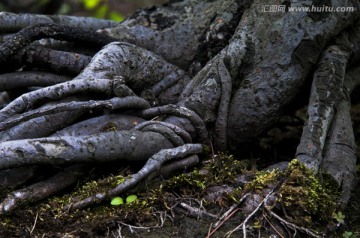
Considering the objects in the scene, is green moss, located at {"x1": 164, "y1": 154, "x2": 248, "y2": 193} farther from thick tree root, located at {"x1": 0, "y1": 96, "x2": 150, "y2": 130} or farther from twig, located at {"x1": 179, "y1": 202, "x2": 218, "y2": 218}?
thick tree root, located at {"x1": 0, "y1": 96, "x2": 150, "y2": 130}

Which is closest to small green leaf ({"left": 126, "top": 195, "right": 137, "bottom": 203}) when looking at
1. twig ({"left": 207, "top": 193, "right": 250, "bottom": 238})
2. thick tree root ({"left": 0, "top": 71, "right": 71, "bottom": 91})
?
twig ({"left": 207, "top": 193, "right": 250, "bottom": 238})

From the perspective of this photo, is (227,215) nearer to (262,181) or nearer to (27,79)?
(262,181)

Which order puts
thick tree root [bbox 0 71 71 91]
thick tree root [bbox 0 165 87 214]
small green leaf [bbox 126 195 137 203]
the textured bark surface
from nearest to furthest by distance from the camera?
thick tree root [bbox 0 165 87 214]
small green leaf [bbox 126 195 137 203]
the textured bark surface
thick tree root [bbox 0 71 71 91]

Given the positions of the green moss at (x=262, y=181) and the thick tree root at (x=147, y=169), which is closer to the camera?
the thick tree root at (x=147, y=169)

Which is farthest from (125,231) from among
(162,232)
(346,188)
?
(346,188)

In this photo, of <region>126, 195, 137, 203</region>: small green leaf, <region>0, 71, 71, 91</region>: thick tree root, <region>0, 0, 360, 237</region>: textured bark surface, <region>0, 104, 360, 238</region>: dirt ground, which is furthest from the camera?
<region>0, 71, 71, 91</region>: thick tree root

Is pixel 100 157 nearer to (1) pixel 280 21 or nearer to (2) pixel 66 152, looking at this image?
(2) pixel 66 152

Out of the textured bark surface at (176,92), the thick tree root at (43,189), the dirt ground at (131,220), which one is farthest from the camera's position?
the textured bark surface at (176,92)

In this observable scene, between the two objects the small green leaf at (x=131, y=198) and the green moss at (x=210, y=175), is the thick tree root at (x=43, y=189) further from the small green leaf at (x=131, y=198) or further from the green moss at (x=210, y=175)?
the green moss at (x=210, y=175)

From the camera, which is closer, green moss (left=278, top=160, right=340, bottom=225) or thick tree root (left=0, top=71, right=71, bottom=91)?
green moss (left=278, top=160, right=340, bottom=225)

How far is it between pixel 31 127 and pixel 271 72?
2068 mm

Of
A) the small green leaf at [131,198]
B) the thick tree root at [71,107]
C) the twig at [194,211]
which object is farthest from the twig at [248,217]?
the thick tree root at [71,107]

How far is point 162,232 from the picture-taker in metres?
3.67

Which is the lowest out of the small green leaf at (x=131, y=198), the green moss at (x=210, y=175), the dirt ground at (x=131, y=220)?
the dirt ground at (x=131, y=220)
